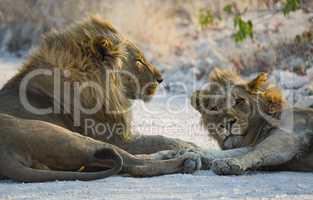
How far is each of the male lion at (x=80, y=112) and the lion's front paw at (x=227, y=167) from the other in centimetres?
15

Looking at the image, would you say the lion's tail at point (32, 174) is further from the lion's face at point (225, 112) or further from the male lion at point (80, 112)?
the lion's face at point (225, 112)

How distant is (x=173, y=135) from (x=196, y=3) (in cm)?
1076

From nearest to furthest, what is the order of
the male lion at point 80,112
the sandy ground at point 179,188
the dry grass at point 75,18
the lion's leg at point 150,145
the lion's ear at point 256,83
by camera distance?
the sandy ground at point 179,188 < the male lion at point 80,112 < the lion's leg at point 150,145 < the lion's ear at point 256,83 < the dry grass at point 75,18

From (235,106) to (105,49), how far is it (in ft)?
3.72

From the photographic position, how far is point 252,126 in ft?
20.0

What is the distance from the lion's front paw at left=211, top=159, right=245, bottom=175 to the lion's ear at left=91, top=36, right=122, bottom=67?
1169 mm

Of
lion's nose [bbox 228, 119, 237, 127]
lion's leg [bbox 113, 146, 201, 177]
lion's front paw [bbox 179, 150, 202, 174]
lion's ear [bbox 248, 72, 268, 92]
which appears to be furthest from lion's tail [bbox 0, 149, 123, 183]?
lion's ear [bbox 248, 72, 268, 92]

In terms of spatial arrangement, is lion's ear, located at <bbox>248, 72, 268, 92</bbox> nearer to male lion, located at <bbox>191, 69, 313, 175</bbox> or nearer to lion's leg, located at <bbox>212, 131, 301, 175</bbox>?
male lion, located at <bbox>191, 69, 313, 175</bbox>

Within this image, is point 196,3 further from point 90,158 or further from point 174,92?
point 90,158

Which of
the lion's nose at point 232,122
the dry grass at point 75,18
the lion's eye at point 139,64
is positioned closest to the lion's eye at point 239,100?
the lion's nose at point 232,122

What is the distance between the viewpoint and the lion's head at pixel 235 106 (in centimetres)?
612

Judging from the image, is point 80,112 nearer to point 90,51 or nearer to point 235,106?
point 90,51

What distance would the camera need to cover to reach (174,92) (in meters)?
10.9

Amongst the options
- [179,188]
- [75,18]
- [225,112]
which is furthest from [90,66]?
[75,18]
